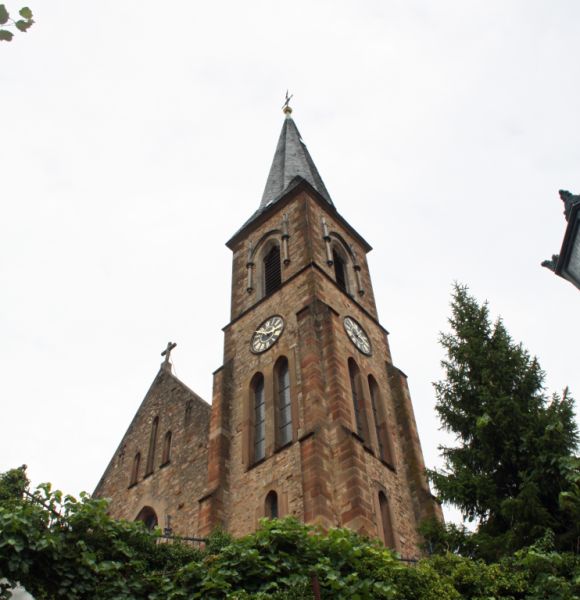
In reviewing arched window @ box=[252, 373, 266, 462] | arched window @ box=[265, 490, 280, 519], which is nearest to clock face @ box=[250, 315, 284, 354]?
arched window @ box=[252, 373, 266, 462]

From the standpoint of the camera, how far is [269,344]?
21.5 meters

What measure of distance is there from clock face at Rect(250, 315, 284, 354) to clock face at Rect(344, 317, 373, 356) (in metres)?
2.05

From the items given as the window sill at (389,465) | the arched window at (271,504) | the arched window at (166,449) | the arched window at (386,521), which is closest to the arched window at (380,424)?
the window sill at (389,465)

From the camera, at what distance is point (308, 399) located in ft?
59.9

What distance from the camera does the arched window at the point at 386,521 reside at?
1662 cm

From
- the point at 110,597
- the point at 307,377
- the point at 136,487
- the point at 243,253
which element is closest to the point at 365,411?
the point at 307,377

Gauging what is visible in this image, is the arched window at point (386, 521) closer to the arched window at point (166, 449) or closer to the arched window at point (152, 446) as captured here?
the arched window at point (166, 449)

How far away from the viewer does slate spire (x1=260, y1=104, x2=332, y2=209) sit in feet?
100

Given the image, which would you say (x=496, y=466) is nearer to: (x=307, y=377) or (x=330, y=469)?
(x=330, y=469)

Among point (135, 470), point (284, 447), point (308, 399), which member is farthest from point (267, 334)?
point (135, 470)

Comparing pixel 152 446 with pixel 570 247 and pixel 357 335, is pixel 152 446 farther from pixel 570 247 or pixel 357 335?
pixel 570 247

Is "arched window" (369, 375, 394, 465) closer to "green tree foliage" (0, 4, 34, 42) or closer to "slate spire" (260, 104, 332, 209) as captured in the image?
"slate spire" (260, 104, 332, 209)

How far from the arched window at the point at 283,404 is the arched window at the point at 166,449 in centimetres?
Result: 401

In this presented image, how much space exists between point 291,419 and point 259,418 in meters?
1.68
